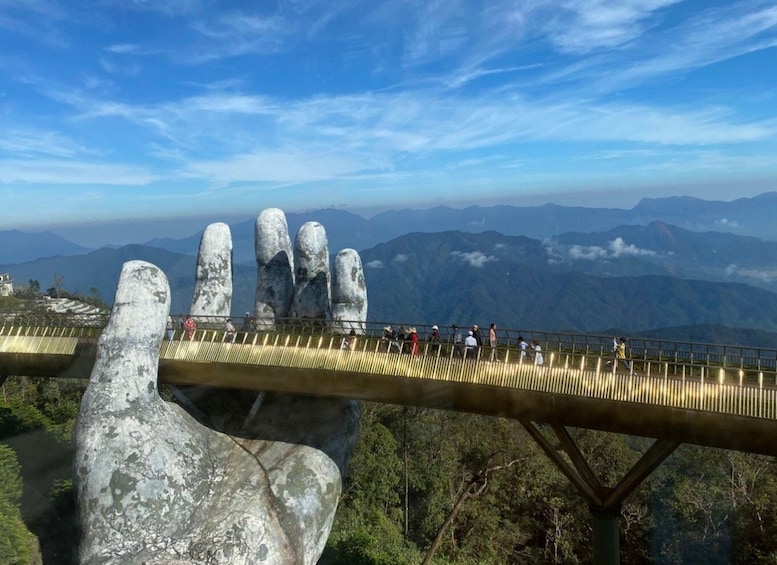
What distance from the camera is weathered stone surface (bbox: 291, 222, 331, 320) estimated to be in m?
22.6

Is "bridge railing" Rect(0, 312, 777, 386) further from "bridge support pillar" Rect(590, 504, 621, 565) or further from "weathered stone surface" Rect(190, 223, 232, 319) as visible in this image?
"bridge support pillar" Rect(590, 504, 621, 565)

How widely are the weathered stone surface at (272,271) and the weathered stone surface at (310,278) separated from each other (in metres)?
0.82

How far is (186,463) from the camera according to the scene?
14602mm

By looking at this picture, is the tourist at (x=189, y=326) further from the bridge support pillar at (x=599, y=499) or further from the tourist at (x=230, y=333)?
the bridge support pillar at (x=599, y=499)

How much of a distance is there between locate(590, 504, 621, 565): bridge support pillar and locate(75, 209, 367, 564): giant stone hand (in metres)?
7.65

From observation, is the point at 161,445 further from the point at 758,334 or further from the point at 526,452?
the point at 758,334

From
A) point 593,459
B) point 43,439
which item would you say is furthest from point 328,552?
point 593,459

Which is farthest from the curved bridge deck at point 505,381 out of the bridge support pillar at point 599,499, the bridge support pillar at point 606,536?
the bridge support pillar at point 606,536

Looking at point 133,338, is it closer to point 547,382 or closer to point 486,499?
point 547,382

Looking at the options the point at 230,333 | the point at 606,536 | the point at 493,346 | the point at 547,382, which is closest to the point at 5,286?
the point at 230,333

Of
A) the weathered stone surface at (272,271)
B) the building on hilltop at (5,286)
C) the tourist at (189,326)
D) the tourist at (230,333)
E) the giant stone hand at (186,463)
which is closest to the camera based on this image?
the giant stone hand at (186,463)

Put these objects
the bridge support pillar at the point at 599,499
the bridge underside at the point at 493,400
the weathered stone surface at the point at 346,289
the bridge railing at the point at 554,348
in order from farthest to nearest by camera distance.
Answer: the weathered stone surface at the point at 346,289 → the bridge support pillar at the point at 599,499 → the bridge railing at the point at 554,348 → the bridge underside at the point at 493,400

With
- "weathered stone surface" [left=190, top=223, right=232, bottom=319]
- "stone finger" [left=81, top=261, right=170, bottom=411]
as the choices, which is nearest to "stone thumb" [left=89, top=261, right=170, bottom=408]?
"stone finger" [left=81, top=261, right=170, bottom=411]

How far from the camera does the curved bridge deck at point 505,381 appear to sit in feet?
39.9
